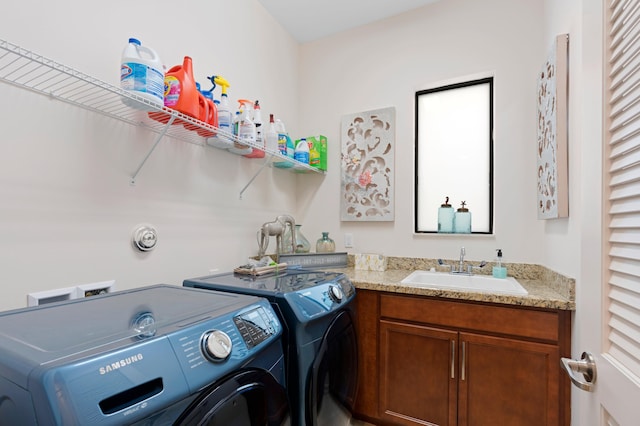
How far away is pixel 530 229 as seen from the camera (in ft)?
6.55

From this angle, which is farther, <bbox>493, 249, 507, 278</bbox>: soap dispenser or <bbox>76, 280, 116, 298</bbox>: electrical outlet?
<bbox>493, 249, 507, 278</bbox>: soap dispenser

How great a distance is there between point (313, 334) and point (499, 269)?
1.37 m

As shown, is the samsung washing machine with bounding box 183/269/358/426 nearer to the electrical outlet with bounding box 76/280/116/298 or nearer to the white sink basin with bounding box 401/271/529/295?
the electrical outlet with bounding box 76/280/116/298

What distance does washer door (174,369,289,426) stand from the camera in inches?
27.9

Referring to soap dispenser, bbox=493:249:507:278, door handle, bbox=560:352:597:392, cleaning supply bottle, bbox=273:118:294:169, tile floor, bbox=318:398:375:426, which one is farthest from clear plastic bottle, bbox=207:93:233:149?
soap dispenser, bbox=493:249:507:278

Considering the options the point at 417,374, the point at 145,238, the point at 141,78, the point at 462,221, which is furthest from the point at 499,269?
the point at 141,78

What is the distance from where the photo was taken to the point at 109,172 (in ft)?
4.41

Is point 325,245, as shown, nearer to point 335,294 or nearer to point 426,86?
point 335,294

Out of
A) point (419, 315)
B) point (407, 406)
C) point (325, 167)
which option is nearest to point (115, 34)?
point (325, 167)

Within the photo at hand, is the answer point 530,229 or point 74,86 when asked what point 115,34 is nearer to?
point 74,86

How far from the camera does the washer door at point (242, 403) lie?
0.71 meters

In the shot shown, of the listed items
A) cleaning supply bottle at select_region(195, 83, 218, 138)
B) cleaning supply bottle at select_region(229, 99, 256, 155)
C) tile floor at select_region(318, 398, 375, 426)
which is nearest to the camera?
tile floor at select_region(318, 398, 375, 426)

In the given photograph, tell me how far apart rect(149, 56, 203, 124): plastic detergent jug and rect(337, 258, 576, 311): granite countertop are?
4.03 feet

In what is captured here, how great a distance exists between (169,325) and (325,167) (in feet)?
6.52
